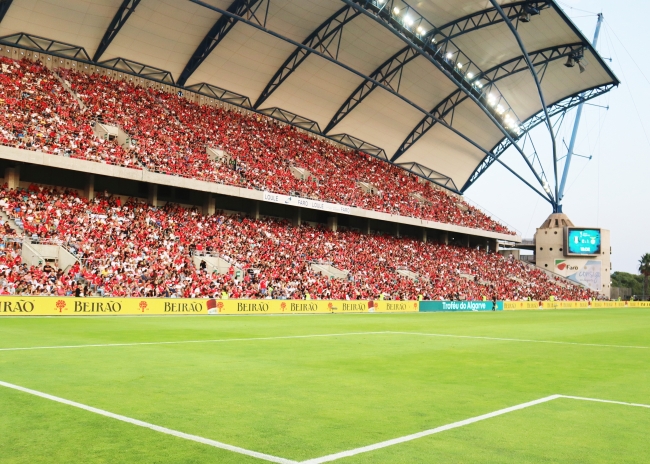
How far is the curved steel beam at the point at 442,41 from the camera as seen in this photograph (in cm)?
4777

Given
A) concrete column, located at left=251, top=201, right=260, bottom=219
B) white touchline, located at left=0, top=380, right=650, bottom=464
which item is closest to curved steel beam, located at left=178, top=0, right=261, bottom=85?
concrete column, located at left=251, top=201, right=260, bottom=219

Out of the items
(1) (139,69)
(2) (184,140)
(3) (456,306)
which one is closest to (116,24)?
(1) (139,69)

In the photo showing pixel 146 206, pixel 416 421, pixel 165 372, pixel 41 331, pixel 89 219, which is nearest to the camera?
pixel 416 421

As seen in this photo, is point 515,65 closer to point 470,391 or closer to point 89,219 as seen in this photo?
point 89,219

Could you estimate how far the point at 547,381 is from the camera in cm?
1074

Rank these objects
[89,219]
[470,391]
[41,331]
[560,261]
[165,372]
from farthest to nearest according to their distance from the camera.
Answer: [560,261] → [89,219] → [41,331] → [165,372] → [470,391]

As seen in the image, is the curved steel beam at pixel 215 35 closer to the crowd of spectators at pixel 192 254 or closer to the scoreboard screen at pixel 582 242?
the crowd of spectators at pixel 192 254

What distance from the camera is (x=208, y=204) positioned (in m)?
47.8

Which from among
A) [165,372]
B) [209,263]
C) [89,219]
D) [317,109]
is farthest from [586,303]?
[165,372]

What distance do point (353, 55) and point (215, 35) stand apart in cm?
1262

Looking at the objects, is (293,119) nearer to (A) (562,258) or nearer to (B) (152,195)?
(B) (152,195)

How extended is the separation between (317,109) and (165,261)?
28.1m

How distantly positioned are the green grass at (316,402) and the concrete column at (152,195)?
29114mm

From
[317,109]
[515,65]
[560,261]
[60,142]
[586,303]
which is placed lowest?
[586,303]
